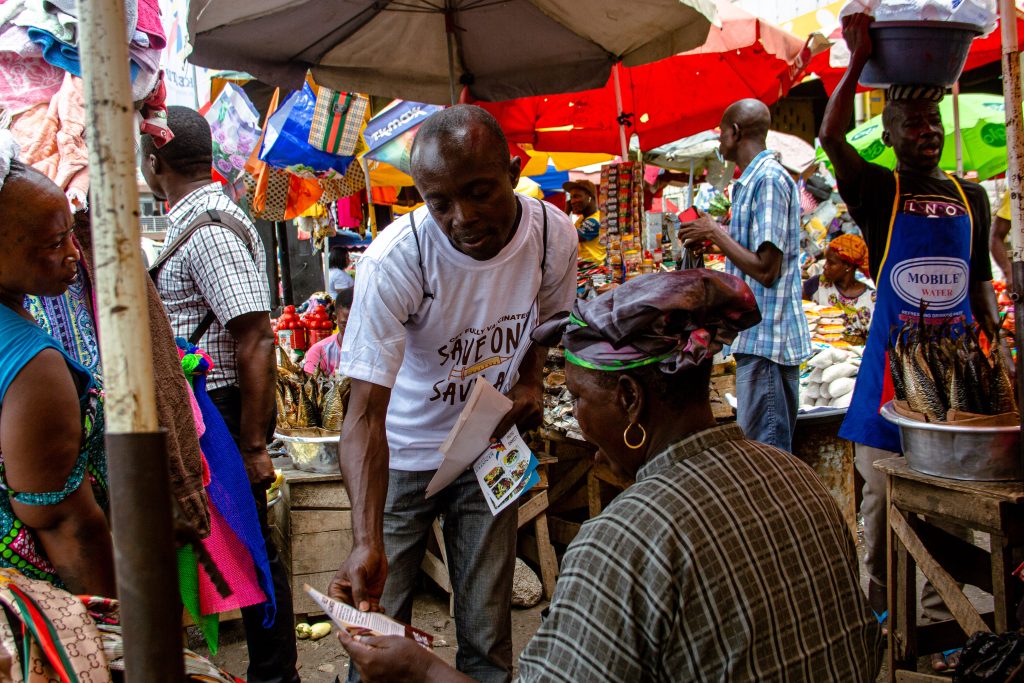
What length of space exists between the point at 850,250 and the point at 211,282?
18.4 ft

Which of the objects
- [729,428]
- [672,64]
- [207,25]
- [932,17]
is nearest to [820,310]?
[672,64]

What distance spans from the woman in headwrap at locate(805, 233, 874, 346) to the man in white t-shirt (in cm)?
484

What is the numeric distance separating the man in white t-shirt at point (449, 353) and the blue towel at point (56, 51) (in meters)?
0.98

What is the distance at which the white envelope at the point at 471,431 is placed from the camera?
2.45m

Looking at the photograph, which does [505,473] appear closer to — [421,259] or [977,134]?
[421,259]

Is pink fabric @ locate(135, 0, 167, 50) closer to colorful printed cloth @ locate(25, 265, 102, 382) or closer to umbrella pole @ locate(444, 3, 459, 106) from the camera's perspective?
colorful printed cloth @ locate(25, 265, 102, 382)

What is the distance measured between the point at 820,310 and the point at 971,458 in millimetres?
4631

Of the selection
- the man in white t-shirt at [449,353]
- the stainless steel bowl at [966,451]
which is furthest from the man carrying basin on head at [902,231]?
the man in white t-shirt at [449,353]

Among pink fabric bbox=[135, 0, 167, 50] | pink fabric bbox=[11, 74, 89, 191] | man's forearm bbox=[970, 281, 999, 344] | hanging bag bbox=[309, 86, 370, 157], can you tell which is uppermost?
hanging bag bbox=[309, 86, 370, 157]

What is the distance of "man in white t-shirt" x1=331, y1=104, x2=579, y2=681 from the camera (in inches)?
86.8

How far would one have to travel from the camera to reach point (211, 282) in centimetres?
304

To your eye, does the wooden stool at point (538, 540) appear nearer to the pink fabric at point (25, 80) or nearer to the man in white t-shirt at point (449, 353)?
the man in white t-shirt at point (449, 353)

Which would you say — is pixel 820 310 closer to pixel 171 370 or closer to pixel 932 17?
pixel 932 17

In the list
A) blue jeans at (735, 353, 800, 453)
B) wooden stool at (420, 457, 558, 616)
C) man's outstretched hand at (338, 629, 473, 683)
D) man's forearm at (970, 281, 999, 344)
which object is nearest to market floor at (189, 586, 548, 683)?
wooden stool at (420, 457, 558, 616)
